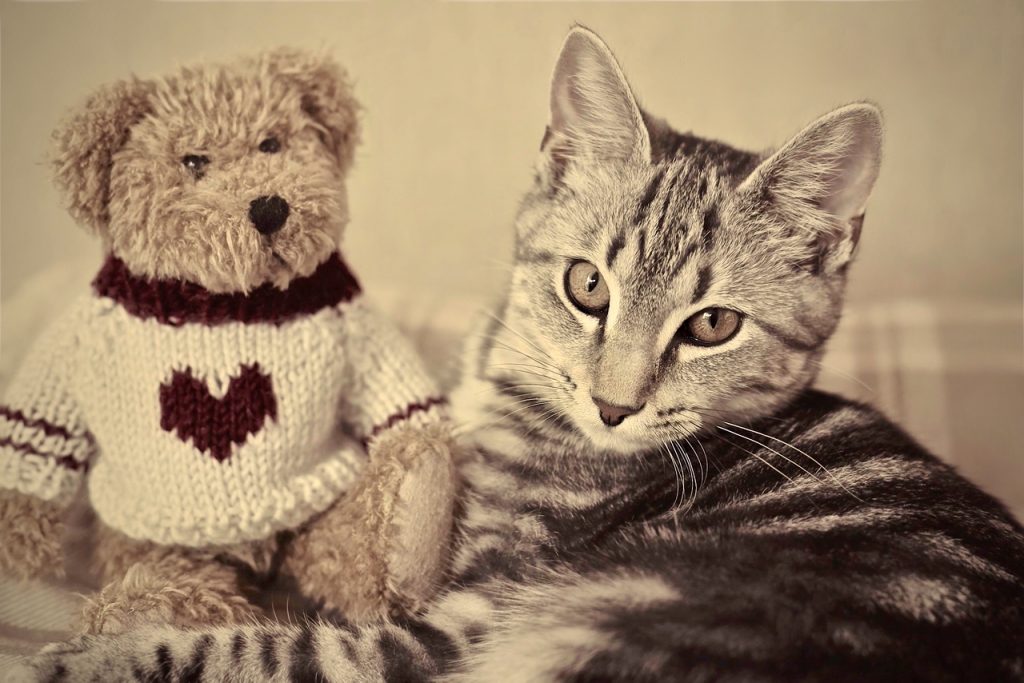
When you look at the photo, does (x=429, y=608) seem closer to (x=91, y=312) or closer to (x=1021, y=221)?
(x=91, y=312)

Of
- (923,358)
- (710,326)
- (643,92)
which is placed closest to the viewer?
(710,326)

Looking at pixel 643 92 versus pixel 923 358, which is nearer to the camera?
pixel 643 92

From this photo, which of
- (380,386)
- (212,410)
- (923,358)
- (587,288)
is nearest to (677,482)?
(587,288)

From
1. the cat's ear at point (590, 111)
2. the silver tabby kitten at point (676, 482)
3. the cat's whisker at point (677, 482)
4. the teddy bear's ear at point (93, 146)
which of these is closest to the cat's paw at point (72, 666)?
the silver tabby kitten at point (676, 482)

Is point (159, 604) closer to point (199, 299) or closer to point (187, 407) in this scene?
point (187, 407)

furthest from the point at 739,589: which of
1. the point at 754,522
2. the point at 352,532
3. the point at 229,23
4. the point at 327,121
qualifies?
the point at 229,23

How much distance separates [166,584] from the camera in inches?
28.2

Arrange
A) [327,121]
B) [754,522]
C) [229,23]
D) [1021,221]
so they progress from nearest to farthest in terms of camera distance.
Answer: [754,522], [327,121], [229,23], [1021,221]

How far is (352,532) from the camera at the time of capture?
745 mm

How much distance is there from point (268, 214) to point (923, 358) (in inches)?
Result: 45.5

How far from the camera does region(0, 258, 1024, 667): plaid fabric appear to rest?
1.05 metres

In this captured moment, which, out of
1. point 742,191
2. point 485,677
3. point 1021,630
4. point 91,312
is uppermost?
point 742,191

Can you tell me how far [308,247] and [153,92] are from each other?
9.0 inches

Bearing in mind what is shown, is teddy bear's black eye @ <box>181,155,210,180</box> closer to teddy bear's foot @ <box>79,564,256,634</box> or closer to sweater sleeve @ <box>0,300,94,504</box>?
sweater sleeve @ <box>0,300,94,504</box>
